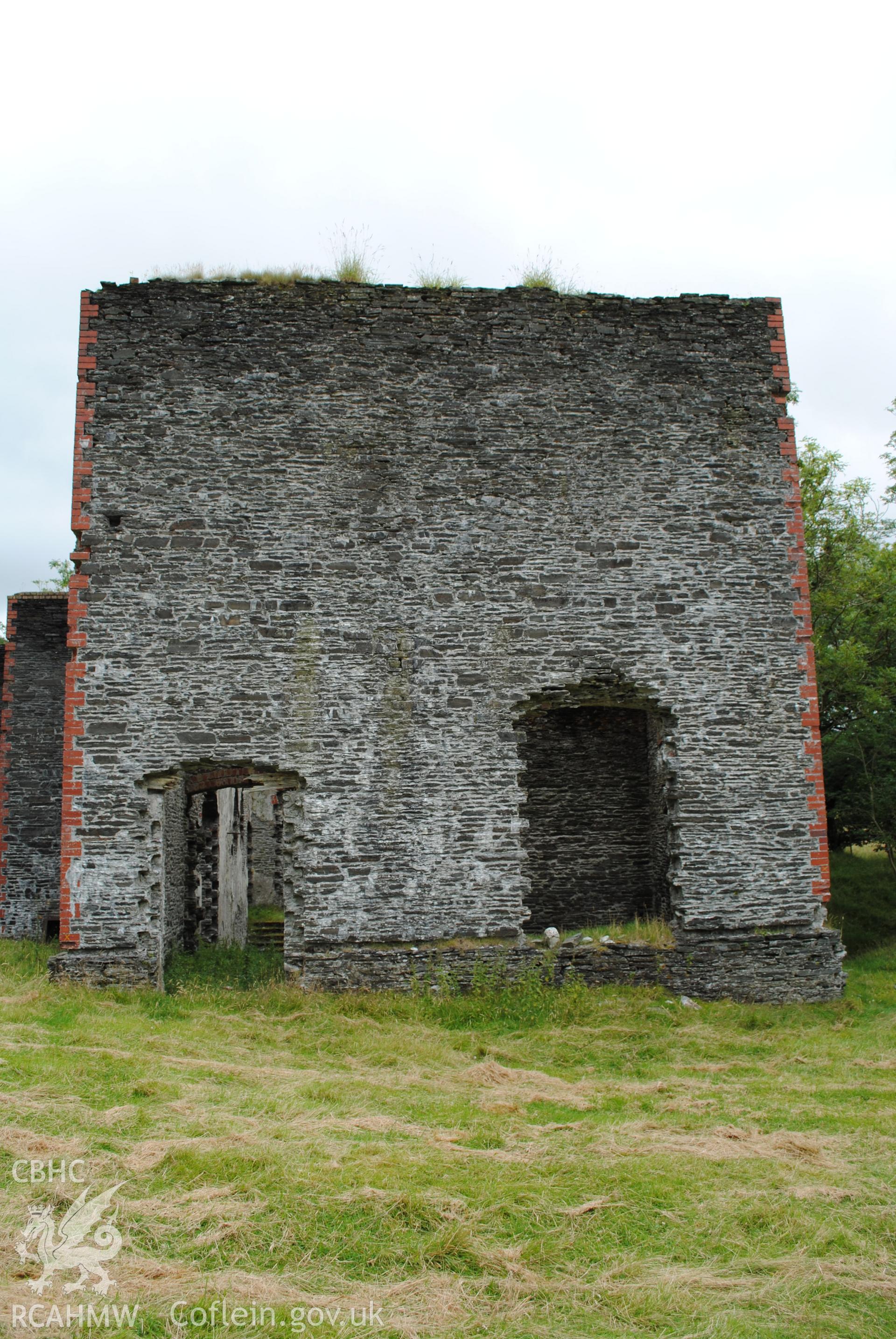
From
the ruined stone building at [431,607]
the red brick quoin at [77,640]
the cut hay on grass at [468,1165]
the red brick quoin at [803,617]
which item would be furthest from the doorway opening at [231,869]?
the red brick quoin at [803,617]

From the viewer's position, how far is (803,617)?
982 cm

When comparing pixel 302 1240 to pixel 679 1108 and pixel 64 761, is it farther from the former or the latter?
pixel 64 761

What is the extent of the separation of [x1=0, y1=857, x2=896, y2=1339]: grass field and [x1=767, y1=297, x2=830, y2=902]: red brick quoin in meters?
1.90

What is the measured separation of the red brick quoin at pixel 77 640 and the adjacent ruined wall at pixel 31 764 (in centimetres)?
403

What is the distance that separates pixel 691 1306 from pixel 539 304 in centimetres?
921

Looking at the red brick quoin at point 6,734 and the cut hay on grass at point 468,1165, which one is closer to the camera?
the cut hay on grass at point 468,1165

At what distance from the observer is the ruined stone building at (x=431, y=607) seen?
903 centimetres

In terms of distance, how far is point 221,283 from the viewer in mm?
9703

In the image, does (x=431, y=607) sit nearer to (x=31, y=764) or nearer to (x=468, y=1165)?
(x=468, y=1165)

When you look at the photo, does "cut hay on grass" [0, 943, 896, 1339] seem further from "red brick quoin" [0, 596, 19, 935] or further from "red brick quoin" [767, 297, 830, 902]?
"red brick quoin" [0, 596, 19, 935]

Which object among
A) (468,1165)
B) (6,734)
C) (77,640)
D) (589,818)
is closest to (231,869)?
(6,734)

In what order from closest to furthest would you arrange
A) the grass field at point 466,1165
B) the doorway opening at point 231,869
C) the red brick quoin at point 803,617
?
the grass field at point 466,1165
the red brick quoin at point 803,617
the doorway opening at point 231,869

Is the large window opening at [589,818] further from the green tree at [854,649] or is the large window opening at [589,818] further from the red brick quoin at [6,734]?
the red brick quoin at [6,734]

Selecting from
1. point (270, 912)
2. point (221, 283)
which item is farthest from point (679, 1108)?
point (270, 912)
